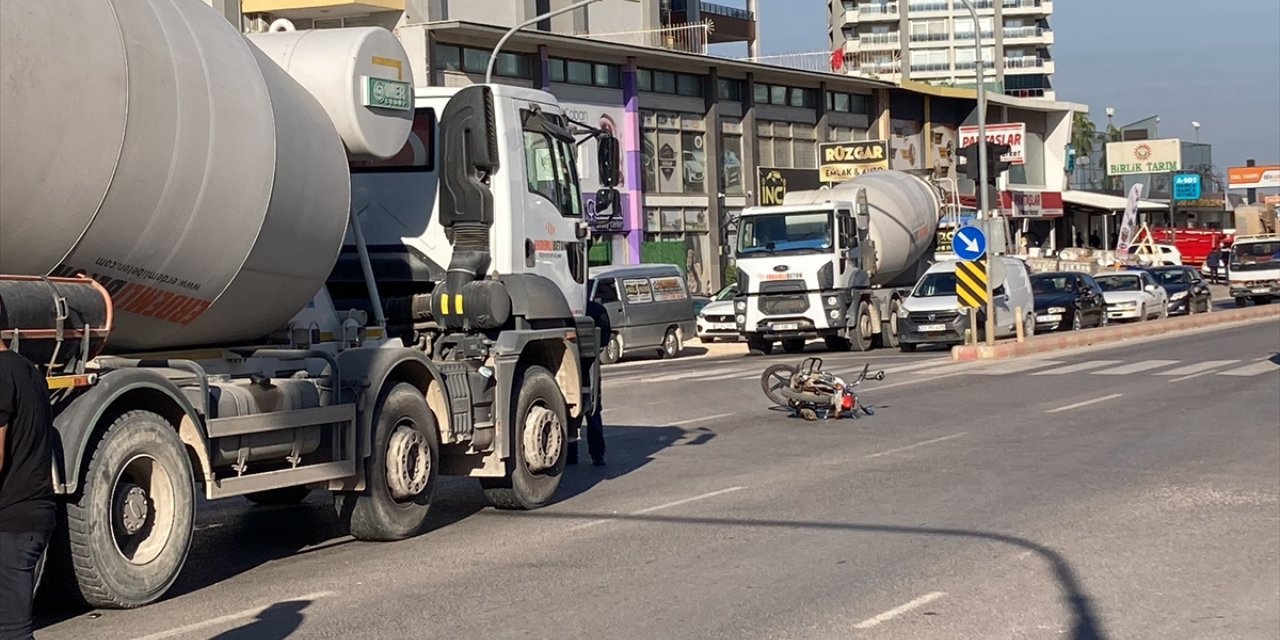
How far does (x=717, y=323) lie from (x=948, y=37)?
9552cm

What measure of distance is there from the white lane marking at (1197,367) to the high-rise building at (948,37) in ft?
331

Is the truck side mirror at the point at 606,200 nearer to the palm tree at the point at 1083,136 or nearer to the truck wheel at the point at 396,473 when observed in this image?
the truck wheel at the point at 396,473

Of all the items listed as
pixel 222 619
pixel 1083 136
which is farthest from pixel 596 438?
pixel 1083 136

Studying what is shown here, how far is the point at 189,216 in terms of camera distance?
8805mm

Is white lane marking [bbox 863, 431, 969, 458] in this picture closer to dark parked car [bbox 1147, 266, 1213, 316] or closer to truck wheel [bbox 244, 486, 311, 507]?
truck wheel [bbox 244, 486, 311, 507]

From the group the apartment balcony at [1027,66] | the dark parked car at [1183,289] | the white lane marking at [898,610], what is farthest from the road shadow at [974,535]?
the apartment balcony at [1027,66]

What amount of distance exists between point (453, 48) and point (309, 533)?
3287cm

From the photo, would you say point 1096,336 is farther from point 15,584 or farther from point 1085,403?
point 15,584

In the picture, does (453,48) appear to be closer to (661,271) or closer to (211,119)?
(661,271)

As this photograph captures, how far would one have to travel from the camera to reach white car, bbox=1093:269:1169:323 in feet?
138

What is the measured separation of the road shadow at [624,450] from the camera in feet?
46.8

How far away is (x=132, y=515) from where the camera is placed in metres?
8.21

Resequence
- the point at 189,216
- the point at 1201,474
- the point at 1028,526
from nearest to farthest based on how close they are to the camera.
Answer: the point at 189,216 → the point at 1028,526 → the point at 1201,474

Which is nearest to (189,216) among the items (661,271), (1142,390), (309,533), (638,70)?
(309,533)
